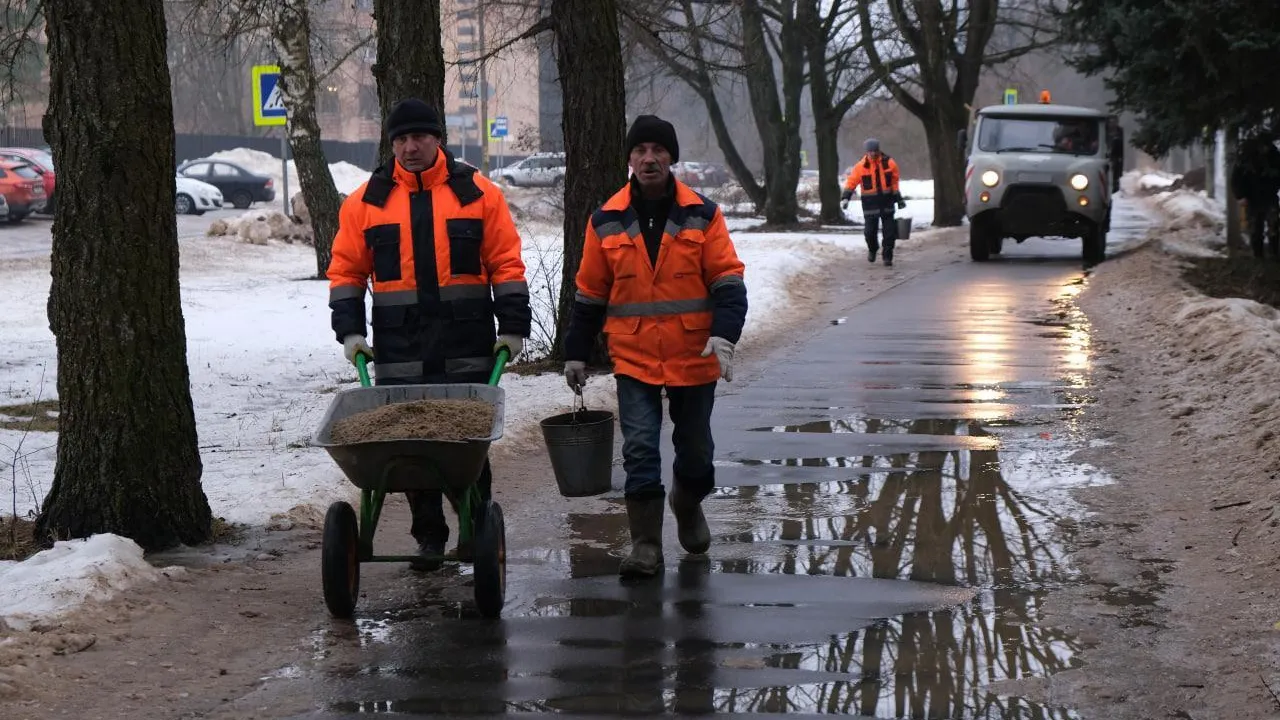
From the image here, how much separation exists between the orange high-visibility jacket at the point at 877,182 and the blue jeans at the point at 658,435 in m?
16.7

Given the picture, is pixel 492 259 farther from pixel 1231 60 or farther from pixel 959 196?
pixel 959 196

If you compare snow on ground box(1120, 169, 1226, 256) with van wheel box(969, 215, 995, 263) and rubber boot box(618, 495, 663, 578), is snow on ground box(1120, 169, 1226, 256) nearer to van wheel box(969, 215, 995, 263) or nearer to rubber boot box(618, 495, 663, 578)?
van wheel box(969, 215, 995, 263)

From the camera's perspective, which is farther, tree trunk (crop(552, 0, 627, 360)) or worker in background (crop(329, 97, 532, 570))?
tree trunk (crop(552, 0, 627, 360))

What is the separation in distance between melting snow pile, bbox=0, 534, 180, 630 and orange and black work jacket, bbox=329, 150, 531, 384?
1.22 metres

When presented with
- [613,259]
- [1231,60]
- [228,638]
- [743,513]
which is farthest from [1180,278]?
[228,638]

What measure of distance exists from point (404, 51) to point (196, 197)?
32.6m

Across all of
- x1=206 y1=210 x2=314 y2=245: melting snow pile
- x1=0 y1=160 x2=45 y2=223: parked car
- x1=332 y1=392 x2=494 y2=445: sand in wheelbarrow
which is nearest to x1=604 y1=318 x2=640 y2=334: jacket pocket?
x1=332 y1=392 x2=494 y2=445: sand in wheelbarrow

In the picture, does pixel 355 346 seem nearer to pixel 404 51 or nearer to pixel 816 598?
pixel 816 598

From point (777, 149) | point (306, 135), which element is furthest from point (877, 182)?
point (777, 149)

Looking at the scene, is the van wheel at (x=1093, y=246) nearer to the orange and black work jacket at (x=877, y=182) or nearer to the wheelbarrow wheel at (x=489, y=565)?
the orange and black work jacket at (x=877, y=182)

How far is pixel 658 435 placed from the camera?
6.62 metres

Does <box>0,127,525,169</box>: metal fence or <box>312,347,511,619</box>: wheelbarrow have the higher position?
<box>0,127,525,169</box>: metal fence

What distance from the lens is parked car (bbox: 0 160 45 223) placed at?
3262 centimetres

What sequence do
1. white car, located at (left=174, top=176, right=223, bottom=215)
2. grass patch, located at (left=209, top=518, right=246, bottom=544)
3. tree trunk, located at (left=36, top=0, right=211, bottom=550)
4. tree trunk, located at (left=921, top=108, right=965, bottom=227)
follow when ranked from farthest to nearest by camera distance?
white car, located at (left=174, top=176, right=223, bottom=215) → tree trunk, located at (left=921, top=108, right=965, bottom=227) → grass patch, located at (left=209, top=518, right=246, bottom=544) → tree trunk, located at (left=36, top=0, right=211, bottom=550)
